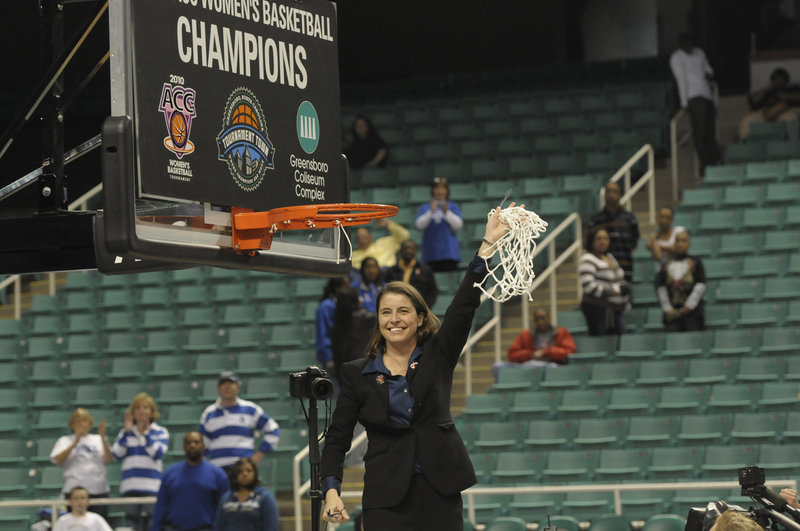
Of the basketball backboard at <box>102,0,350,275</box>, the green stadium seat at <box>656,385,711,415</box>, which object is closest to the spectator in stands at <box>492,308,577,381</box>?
the green stadium seat at <box>656,385,711,415</box>

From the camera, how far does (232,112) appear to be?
5543mm

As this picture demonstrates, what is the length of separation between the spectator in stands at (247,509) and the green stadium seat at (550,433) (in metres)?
2.55

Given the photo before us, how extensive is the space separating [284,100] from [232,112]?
37 cm

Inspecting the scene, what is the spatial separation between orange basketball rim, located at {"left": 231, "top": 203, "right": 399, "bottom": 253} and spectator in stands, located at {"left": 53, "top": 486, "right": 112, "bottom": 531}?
5.36m

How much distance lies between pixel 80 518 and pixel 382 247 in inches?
186

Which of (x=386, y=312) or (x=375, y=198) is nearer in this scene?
(x=386, y=312)

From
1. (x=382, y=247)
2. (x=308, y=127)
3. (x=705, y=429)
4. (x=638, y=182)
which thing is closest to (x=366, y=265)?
(x=382, y=247)

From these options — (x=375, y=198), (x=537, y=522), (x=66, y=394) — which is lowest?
(x=537, y=522)

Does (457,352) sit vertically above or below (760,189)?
below

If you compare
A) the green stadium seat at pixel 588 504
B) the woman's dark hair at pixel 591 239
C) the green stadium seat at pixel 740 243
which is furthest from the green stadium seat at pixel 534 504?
the green stadium seat at pixel 740 243

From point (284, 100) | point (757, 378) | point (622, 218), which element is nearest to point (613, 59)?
point (622, 218)

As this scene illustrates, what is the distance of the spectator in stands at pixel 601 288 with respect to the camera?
500 inches

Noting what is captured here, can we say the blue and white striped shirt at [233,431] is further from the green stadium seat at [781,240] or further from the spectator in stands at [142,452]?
the green stadium seat at [781,240]

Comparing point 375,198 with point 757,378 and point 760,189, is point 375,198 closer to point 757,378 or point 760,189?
point 760,189
